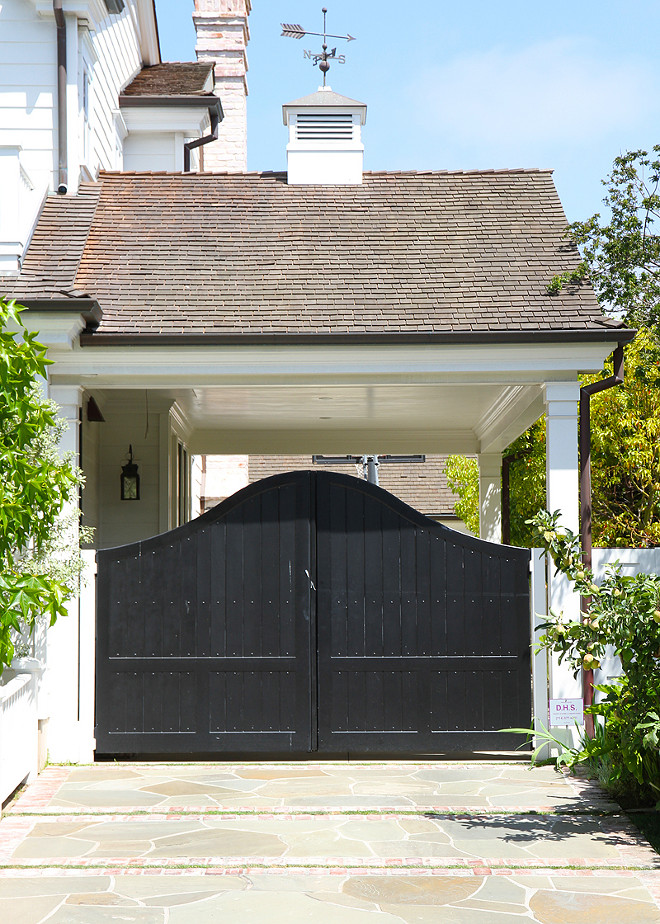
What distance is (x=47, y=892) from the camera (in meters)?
5.40

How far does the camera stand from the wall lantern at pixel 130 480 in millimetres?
12234

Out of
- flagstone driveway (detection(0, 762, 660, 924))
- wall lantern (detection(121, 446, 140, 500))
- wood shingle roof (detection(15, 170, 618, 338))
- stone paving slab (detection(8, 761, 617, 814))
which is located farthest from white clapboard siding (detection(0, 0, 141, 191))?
flagstone driveway (detection(0, 762, 660, 924))

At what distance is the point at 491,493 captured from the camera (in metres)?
14.7

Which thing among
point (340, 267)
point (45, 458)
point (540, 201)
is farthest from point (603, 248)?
point (45, 458)

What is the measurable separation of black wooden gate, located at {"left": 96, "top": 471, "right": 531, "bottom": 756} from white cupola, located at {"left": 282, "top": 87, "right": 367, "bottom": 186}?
480cm

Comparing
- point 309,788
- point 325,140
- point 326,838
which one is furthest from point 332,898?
point 325,140

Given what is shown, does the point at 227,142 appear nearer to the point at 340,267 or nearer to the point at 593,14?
the point at 593,14

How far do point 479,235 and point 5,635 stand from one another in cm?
655

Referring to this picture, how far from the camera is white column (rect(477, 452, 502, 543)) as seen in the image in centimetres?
1459

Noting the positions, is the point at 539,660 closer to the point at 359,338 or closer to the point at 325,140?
the point at 359,338

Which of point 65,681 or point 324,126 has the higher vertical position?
point 324,126

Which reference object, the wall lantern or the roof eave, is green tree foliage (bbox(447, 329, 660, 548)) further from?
the roof eave

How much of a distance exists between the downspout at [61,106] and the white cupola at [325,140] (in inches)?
101

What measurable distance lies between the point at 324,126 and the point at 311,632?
6646mm
